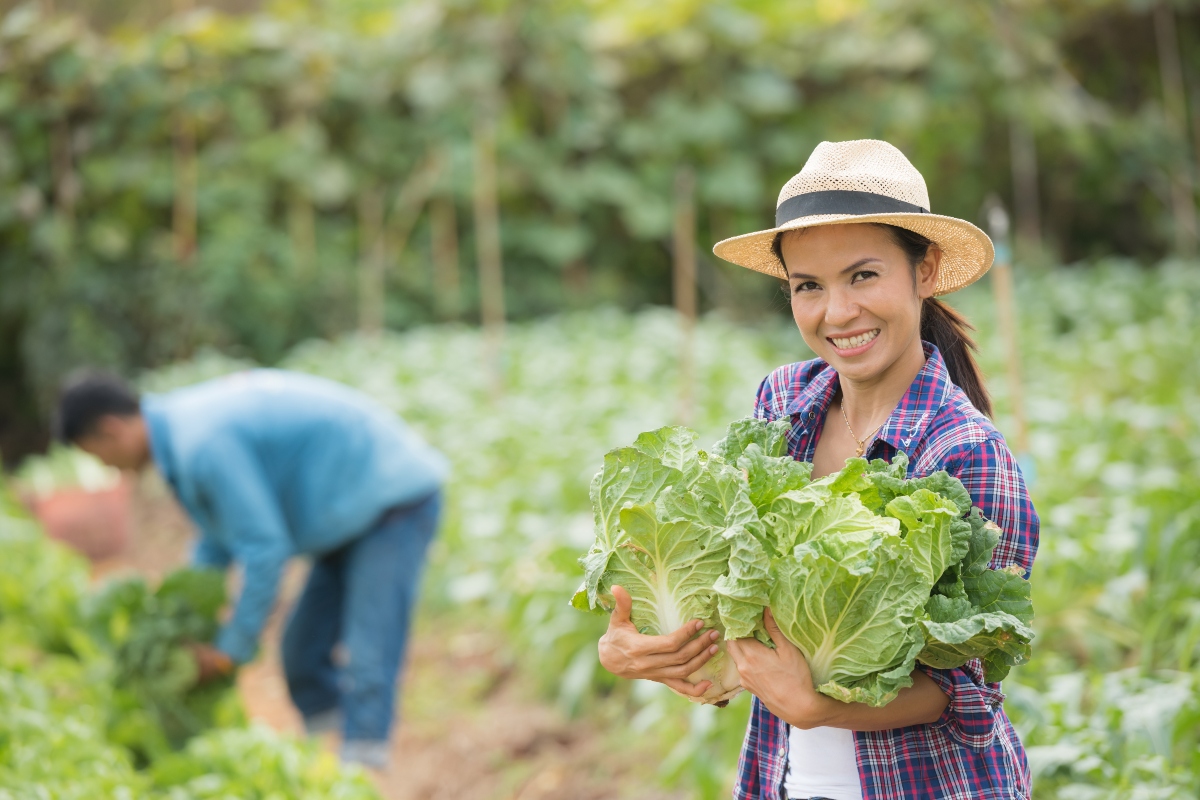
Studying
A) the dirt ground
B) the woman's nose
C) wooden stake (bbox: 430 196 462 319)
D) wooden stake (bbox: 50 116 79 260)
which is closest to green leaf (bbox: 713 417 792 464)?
the woman's nose

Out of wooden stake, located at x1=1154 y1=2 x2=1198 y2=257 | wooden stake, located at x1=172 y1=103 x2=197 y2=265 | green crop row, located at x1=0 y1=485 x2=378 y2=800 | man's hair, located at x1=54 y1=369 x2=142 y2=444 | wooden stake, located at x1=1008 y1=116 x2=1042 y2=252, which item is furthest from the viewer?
wooden stake, located at x1=1008 y1=116 x2=1042 y2=252

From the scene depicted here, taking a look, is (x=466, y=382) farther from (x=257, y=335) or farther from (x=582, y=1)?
(x=582, y=1)

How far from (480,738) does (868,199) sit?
330cm

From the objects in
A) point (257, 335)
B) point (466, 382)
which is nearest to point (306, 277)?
point (257, 335)

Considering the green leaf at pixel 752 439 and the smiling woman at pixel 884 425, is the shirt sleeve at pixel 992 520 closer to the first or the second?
the smiling woman at pixel 884 425

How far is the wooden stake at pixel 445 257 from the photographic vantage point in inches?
514

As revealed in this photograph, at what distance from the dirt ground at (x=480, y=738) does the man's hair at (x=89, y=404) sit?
1343 millimetres

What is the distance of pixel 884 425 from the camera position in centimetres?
166

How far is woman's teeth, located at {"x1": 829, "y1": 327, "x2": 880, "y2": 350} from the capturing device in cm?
166

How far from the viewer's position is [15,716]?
302 cm

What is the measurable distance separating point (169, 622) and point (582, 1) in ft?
38.5

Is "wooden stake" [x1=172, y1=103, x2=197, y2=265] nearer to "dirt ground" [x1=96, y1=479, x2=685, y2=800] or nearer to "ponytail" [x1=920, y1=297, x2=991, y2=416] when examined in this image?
"dirt ground" [x1=96, y1=479, x2=685, y2=800]

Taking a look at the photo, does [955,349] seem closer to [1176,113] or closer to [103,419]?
[103,419]

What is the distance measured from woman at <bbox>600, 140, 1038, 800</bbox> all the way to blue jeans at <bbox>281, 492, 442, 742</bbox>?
234 centimetres
